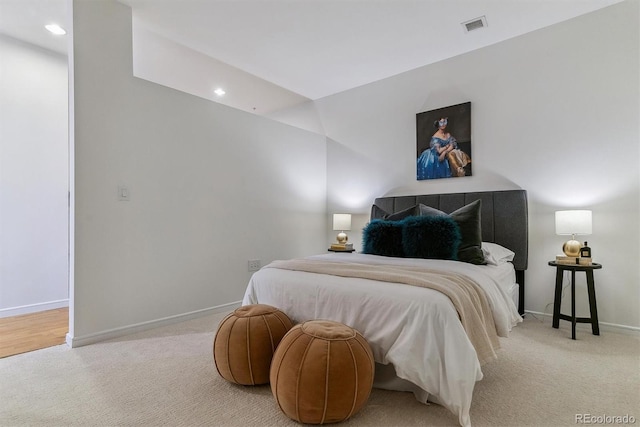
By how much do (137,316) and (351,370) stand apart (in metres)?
2.20

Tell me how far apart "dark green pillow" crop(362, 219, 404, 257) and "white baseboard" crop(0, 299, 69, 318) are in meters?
3.38

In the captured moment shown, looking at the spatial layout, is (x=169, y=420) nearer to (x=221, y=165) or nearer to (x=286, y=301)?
(x=286, y=301)

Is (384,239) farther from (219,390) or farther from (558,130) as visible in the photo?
(558,130)

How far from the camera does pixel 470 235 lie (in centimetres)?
279

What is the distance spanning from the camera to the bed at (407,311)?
1.50m

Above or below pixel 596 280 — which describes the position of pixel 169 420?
below

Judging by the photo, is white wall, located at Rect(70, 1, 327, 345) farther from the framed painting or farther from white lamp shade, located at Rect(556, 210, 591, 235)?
white lamp shade, located at Rect(556, 210, 591, 235)

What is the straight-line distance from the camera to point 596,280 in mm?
2881

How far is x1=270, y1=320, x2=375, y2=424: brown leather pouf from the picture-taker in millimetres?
1457

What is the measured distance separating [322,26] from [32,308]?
4056 millimetres

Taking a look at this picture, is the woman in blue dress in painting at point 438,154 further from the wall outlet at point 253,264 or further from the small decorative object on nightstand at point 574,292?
the wall outlet at point 253,264

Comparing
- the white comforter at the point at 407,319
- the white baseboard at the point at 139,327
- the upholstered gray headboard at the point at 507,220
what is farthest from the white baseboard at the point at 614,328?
the white baseboard at the point at 139,327

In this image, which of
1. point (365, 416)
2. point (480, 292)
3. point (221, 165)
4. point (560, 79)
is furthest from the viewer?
point (221, 165)

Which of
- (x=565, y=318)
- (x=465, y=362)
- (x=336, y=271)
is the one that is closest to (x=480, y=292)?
(x=465, y=362)
